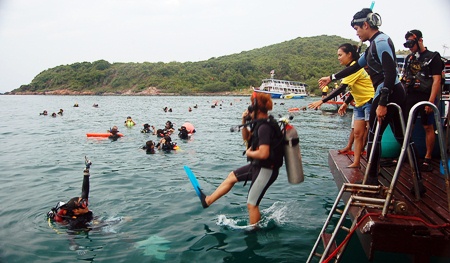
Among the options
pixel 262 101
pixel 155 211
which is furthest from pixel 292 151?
pixel 155 211

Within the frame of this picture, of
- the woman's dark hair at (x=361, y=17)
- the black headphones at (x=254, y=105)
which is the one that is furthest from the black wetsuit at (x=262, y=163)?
the woman's dark hair at (x=361, y=17)

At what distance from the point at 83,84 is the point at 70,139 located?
134m

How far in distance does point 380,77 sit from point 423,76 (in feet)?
5.70

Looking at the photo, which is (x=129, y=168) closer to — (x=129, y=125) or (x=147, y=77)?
(x=129, y=125)

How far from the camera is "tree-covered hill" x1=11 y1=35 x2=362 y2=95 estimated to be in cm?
12169

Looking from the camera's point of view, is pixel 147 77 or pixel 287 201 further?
pixel 147 77

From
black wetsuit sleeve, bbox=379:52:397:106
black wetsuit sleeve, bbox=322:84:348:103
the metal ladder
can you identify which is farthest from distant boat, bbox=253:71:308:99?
the metal ladder

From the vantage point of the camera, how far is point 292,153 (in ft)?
16.4

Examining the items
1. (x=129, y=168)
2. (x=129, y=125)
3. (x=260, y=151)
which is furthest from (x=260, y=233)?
(x=129, y=125)

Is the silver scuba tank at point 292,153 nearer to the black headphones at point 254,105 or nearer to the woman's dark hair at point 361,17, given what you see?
the black headphones at point 254,105

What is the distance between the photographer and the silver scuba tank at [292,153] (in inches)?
196

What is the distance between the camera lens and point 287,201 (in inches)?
289

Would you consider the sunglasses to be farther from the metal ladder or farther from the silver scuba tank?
the silver scuba tank

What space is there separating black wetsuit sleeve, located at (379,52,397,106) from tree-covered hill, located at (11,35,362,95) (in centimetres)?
10426
